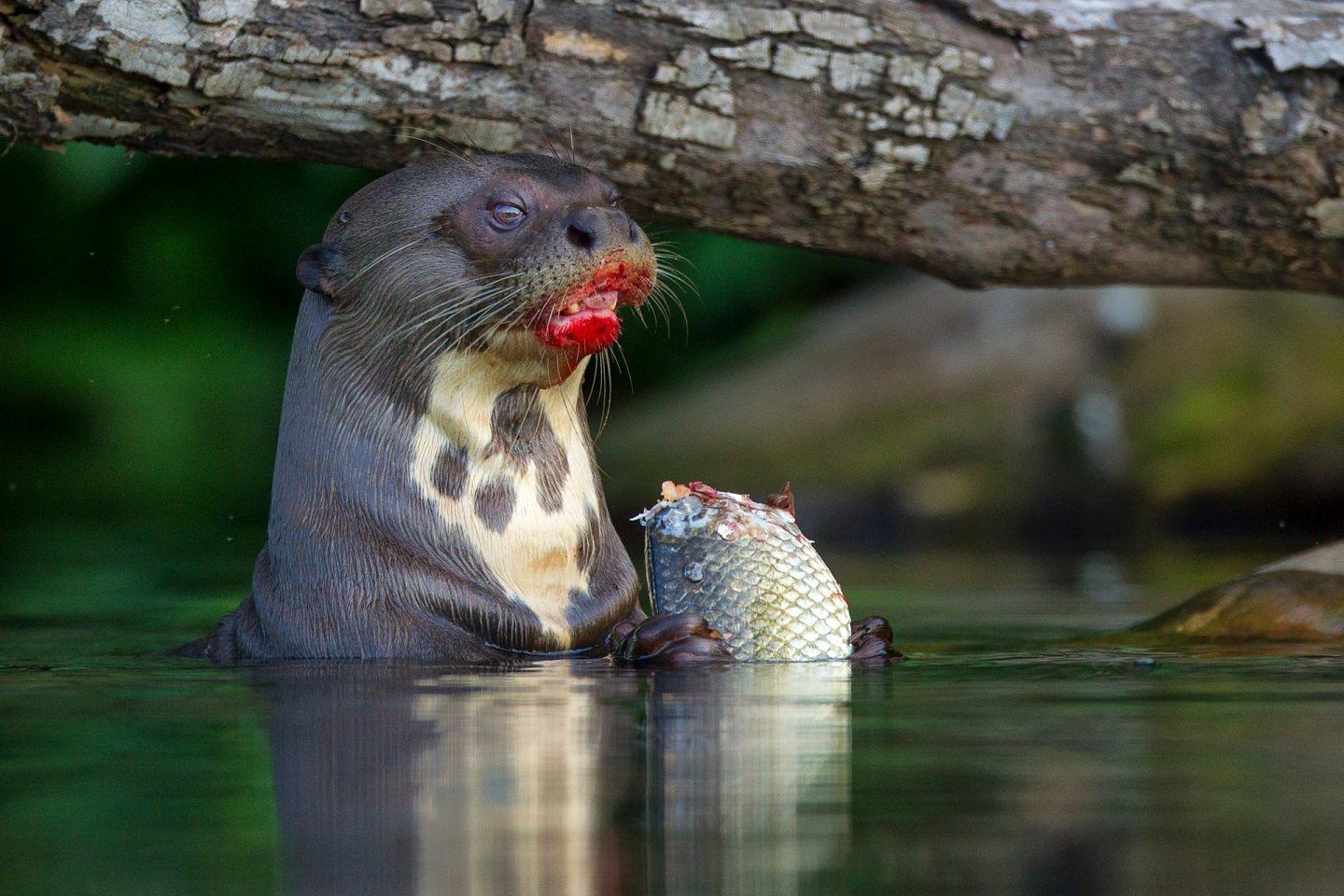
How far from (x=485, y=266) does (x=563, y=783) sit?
1679 mm

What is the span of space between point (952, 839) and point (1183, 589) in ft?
12.3

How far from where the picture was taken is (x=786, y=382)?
8633 millimetres

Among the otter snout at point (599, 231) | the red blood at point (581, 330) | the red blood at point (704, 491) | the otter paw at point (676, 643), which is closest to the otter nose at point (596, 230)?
the otter snout at point (599, 231)

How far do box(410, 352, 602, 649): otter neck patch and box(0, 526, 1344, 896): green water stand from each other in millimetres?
280

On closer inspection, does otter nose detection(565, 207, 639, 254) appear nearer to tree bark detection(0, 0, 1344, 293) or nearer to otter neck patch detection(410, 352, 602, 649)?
otter neck patch detection(410, 352, 602, 649)

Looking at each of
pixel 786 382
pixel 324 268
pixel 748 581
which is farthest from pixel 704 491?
pixel 786 382

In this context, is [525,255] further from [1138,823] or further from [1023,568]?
[1023,568]

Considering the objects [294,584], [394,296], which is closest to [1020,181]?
[394,296]

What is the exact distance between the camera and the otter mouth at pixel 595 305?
3408 mm

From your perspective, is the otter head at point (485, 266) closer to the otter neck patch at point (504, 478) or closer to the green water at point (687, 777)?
the otter neck patch at point (504, 478)

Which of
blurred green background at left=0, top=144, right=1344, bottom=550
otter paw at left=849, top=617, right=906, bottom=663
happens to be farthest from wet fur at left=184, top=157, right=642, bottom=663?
blurred green background at left=0, top=144, right=1344, bottom=550

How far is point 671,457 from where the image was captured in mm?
8344

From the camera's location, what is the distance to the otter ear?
145 inches

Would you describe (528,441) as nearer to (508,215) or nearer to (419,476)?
(419,476)
